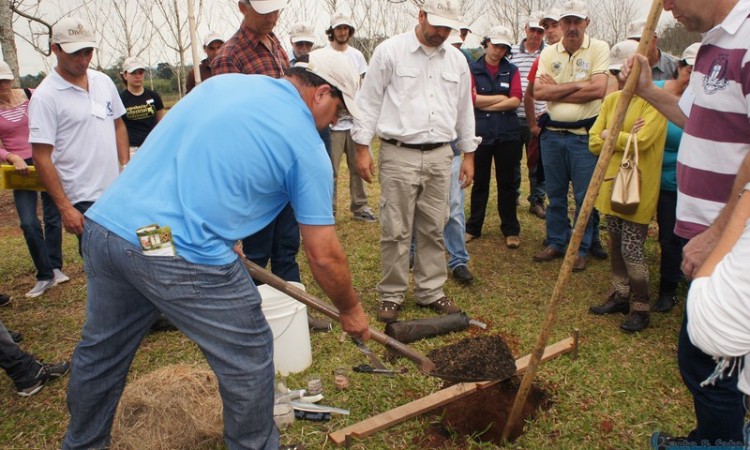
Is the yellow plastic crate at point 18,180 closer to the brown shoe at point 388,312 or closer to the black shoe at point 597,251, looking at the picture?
the brown shoe at point 388,312

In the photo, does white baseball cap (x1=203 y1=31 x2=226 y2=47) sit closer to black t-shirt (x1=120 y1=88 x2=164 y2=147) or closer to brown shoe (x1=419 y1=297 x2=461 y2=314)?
black t-shirt (x1=120 y1=88 x2=164 y2=147)

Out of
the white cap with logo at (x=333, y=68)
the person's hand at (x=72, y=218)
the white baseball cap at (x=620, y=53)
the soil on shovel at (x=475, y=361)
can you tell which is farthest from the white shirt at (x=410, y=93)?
the person's hand at (x=72, y=218)

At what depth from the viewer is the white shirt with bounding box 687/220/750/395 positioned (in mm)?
1412

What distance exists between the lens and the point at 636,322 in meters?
4.05

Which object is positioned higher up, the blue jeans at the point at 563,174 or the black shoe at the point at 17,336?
the blue jeans at the point at 563,174

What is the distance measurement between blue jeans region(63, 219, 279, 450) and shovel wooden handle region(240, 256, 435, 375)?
1.32 ft

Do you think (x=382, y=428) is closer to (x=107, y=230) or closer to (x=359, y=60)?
(x=107, y=230)

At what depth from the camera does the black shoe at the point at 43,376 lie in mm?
3463

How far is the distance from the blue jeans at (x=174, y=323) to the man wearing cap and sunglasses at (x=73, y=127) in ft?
5.79

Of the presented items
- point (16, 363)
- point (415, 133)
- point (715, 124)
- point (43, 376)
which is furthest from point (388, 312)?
point (715, 124)

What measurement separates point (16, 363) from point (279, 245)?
1768 millimetres

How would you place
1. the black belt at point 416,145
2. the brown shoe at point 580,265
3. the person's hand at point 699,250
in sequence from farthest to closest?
1. the brown shoe at point 580,265
2. the black belt at point 416,145
3. the person's hand at point 699,250


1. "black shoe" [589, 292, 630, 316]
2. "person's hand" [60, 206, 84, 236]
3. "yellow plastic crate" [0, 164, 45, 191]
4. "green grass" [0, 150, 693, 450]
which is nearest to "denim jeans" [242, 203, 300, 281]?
"green grass" [0, 150, 693, 450]

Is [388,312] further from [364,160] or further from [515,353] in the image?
[364,160]
